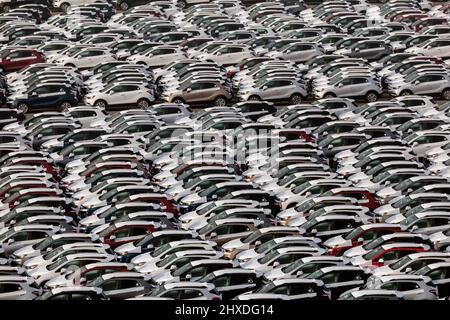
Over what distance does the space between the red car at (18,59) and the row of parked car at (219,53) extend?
49mm

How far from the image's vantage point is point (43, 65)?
57500 millimetres

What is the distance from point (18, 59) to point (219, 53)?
32.0 feet

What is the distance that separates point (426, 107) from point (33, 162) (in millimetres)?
17082

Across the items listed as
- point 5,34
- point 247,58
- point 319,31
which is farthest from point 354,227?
point 5,34

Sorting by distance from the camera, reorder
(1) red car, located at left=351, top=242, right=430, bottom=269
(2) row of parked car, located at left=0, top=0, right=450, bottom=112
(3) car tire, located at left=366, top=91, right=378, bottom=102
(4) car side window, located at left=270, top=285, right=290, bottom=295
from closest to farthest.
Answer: (4) car side window, located at left=270, top=285, right=290, bottom=295
(1) red car, located at left=351, top=242, right=430, bottom=269
(2) row of parked car, located at left=0, top=0, right=450, bottom=112
(3) car tire, located at left=366, top=91, right=378, bottom=102

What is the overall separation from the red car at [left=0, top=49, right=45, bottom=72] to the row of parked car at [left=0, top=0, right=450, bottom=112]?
5 centimetres

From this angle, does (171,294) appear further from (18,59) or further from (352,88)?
(18,59)

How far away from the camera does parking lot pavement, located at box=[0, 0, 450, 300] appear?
35.8 meters

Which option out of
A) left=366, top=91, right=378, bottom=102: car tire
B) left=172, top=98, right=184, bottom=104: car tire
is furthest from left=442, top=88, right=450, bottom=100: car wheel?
left=172, top=98, right=184, bottom=104: car tire

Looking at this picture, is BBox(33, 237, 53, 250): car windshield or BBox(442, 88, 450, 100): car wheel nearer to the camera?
BBox(33, 237, 53, 250): car windshield

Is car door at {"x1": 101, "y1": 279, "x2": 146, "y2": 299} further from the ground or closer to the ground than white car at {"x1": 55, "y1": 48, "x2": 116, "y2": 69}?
closer to the ground

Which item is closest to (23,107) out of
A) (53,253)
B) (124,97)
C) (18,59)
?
(124,97)

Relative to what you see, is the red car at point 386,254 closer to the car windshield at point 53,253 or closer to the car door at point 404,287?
the car door at point 404,287

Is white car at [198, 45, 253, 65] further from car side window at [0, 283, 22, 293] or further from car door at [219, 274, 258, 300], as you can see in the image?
car side window at [0, 283, 22, 293]
